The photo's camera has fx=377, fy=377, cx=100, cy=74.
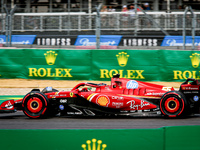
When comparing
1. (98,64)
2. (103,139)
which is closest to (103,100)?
(103,139)

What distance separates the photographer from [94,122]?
8812mm

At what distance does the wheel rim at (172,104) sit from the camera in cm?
878

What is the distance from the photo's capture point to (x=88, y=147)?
478 centimetres

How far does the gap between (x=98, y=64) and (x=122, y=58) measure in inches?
38.0

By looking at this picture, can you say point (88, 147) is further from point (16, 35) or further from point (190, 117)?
point (16, 35)

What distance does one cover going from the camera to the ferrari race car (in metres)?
8.85

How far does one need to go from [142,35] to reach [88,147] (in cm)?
1085

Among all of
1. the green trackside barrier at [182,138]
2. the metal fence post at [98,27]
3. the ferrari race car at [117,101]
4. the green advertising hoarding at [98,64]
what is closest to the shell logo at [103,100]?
the ferrari race car at [117,101]

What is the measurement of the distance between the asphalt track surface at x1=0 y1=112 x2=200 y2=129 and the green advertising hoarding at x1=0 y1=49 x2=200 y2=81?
5.07 metres

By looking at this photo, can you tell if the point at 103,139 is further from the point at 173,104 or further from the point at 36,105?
the point at 36,105

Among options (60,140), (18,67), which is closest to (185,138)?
(60,140)

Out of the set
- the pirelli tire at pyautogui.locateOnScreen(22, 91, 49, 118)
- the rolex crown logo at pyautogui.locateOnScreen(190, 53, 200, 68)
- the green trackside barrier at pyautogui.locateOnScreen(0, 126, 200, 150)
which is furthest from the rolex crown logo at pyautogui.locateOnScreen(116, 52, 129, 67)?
the green trackside barrier at pyautogui.locateOnScreen(0, 126, 200, 150)

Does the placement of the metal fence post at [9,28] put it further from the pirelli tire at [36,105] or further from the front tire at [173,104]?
the front tire at [173,104]

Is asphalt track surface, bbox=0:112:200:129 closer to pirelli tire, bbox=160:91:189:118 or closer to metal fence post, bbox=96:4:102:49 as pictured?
pirelli tire, bbox=160:91:189:118
